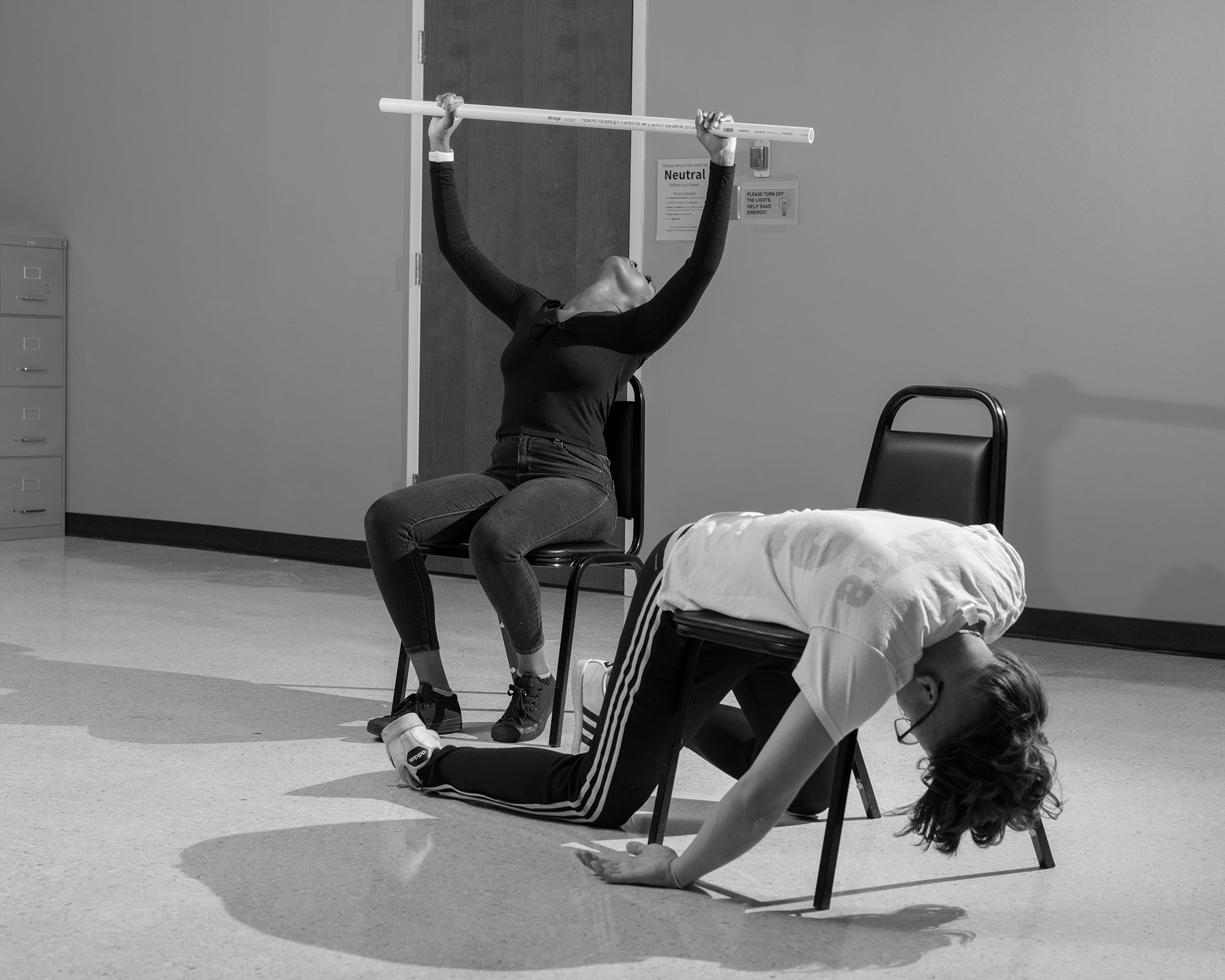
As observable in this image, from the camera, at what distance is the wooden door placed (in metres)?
4.71

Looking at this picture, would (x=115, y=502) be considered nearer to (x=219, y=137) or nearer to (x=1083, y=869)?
(x=219, y=137)

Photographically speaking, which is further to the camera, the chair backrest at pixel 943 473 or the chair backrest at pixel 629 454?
the chair backrest at pixel 629 454

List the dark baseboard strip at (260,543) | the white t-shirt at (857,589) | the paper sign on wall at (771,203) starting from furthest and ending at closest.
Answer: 1. the dark baseboard strip at (260,543)
2. the paper sign on wall at (771,203)
3. the white t-shirt at (857,589)

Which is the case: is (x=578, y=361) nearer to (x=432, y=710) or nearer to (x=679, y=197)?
(x=432, y=710)

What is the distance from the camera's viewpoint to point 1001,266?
163 inches

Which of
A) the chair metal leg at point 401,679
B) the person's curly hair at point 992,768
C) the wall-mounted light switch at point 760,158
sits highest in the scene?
the wall-mounted light switch at point 760,158

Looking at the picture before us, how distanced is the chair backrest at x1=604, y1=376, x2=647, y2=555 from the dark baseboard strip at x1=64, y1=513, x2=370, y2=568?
2.36m

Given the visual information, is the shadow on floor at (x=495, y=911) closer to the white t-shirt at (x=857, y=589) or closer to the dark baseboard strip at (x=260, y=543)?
the white t-shirt at (x=857, y=589)

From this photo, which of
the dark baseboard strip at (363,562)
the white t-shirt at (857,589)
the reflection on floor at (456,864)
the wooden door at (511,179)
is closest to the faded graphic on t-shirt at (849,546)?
the white t-shirt at (857,589)

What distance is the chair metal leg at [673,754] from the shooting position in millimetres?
1924

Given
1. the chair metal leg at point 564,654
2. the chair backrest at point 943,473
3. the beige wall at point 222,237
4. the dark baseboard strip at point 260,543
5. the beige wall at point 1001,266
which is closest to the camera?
the chair backrest at point 943,473

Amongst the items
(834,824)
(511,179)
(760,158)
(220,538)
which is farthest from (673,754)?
(220,538)

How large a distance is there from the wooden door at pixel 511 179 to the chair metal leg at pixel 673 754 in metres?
2.92

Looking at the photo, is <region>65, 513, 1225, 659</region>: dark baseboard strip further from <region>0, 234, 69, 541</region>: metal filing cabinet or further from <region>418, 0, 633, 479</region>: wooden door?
<region>418, 0, 633, 479</region>: wooden door
